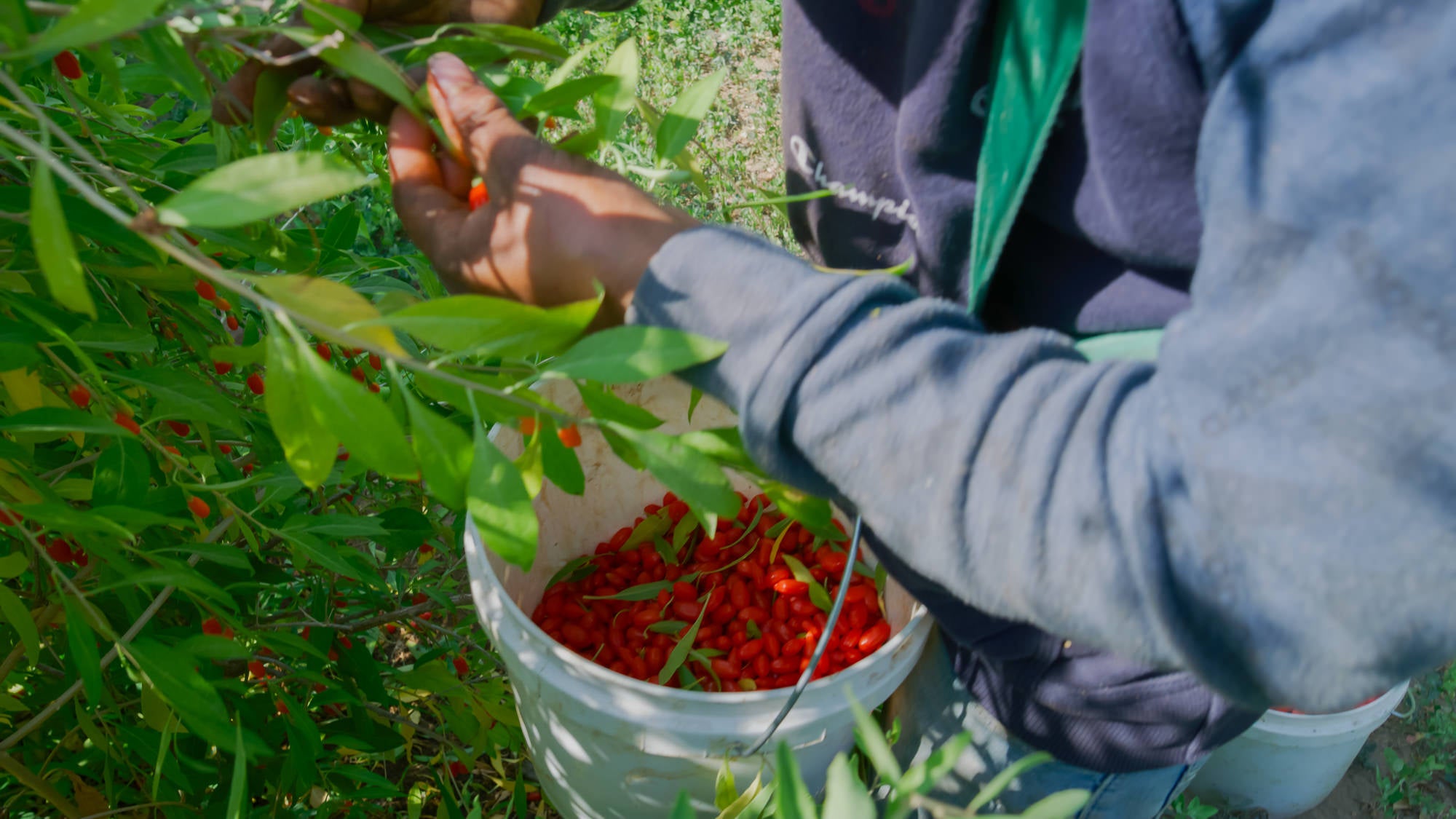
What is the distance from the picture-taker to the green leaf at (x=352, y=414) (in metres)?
0.43

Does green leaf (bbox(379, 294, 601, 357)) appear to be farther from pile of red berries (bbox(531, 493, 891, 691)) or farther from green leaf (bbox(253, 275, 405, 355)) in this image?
→ pile of red berries (bbox(531, 493, 891, 691))

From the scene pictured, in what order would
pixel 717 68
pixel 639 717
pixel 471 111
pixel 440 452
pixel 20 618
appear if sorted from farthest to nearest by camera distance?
1. pixel 717 68
2. pixel 639 717
3. pixel 20 618
4. pixel 471 111
5. pixel 440 452

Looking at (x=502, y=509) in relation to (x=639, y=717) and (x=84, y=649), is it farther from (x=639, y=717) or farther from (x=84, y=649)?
(x=639, y=717)

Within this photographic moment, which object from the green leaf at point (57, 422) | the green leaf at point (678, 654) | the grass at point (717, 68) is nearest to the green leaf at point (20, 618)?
the green leaf at point (57, 422)

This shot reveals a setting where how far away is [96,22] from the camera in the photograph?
14.5 inches

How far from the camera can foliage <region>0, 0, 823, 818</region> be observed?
43cm

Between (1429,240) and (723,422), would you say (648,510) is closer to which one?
(723,422)

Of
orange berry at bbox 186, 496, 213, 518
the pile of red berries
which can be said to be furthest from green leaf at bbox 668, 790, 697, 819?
the pile of red berries

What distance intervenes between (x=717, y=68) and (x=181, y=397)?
7.59ft

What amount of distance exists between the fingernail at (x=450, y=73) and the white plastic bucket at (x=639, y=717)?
0.46 metres

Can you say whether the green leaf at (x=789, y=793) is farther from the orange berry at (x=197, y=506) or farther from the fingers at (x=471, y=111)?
the orange berry at (x=197, y=506)

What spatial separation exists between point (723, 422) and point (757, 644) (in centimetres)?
30

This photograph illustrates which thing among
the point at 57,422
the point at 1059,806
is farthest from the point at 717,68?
the point at 1059,806

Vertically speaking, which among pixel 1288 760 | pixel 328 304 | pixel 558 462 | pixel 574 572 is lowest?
pixel 1288 760
